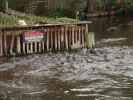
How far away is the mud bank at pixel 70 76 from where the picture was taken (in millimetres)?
16031

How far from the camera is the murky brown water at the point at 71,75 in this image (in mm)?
16047

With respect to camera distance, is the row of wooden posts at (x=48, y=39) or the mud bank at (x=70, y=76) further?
the row of wooden posts at (x=48, y=39)

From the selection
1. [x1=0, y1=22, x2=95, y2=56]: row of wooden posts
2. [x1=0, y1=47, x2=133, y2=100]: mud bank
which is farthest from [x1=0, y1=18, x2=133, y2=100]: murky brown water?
[x1=0, y1=22, x2=95, y2=56]: row of wooden posts

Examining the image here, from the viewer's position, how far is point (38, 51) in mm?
24484

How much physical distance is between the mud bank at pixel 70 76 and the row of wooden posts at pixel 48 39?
77 cm

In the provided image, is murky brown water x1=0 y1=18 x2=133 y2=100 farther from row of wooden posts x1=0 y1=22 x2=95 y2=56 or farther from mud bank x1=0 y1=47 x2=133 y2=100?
row of wooden posts x1=0 y1=22 x2=95 y2=56

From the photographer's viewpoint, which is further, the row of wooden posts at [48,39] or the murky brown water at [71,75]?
the row of wooden posts at [48,39]

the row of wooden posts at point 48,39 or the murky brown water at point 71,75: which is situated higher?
the row of wooden posts at point 48,39

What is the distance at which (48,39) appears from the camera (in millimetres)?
24719

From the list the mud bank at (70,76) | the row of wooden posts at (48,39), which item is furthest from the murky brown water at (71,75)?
the row of wooden posts at (48,39)

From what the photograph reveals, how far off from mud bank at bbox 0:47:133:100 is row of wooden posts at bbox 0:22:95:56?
77 centimetres

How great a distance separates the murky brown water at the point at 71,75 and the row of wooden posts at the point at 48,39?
2.28ft

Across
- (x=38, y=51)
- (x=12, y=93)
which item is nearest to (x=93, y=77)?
(x=12, y=93)

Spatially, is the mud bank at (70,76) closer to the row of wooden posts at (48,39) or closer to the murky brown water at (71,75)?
the murky brown water at (71,75)
